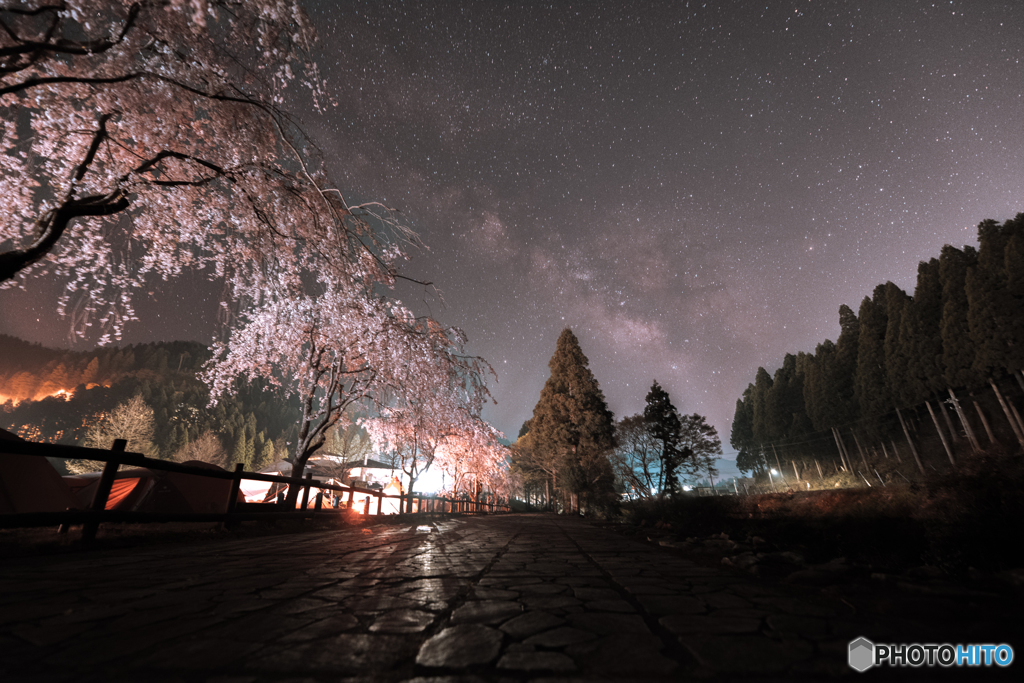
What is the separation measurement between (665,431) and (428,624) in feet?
108

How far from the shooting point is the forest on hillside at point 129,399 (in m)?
71.3

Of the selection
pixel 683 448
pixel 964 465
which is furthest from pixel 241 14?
pixel 683 448

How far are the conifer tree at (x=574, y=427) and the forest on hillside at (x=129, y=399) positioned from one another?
5631cm

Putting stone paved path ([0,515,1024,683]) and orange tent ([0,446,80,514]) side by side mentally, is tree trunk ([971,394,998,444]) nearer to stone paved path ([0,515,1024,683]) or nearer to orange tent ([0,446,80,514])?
stone paved path ([0,515,1024,683])

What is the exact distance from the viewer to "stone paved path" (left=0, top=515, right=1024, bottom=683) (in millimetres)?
1378

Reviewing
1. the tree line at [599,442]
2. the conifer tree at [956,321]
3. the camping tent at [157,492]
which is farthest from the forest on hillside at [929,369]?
the camping tent at [157,492]

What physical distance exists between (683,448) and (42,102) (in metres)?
35.6

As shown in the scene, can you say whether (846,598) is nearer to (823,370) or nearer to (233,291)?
(233,291)

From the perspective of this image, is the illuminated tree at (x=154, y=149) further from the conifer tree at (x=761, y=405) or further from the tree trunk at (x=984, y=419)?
the conifer tree at (x=761, y=405)

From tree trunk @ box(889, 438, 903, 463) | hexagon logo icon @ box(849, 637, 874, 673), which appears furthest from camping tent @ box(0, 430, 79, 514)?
tree trunk @ box(889, 438, 903, 463)

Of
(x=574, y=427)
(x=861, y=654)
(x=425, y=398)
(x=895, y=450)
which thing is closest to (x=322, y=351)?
(x=425, y=398)

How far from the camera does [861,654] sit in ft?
5.15

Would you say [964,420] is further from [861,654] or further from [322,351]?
[322,351]

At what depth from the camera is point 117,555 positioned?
13.7ft
